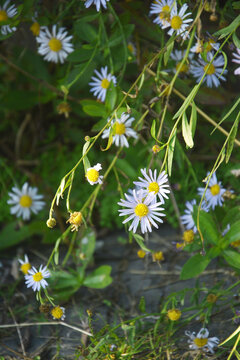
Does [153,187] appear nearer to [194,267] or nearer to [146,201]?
[146,201]

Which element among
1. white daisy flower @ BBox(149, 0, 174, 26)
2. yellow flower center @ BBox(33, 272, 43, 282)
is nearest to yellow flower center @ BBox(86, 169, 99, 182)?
yellow flower center @ BBox(33, 272, 43, 282)

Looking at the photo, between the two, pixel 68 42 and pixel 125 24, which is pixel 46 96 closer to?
pixel 68 42

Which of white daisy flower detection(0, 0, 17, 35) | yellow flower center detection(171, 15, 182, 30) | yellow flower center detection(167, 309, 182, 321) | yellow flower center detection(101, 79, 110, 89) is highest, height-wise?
white daisy flower detection(0, 0, 17, 35)

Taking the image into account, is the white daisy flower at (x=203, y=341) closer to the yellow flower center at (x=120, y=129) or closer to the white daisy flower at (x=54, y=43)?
the yellow flower center at (x=120, y=129)

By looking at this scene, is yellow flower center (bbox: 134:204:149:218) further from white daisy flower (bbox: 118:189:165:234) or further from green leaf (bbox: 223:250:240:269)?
green leaf (bbox: 223:250:240:269)

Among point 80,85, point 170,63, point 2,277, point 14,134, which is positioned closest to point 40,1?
point 80,85

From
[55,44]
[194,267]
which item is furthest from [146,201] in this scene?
[55,44]
